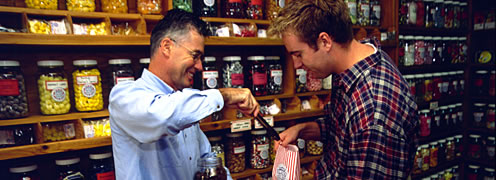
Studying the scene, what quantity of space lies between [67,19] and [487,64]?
11.0 ft

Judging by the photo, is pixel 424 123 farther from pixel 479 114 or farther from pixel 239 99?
pixel 239 99

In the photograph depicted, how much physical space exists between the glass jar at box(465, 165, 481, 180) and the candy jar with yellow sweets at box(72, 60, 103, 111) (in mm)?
3237

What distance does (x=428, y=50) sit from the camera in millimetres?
2539

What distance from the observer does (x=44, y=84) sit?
4.23 feet

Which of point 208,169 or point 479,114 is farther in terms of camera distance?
point 479,114

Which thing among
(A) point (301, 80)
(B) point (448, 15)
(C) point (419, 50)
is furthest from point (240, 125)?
(B) point (448, 15)

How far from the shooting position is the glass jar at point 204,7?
62.6 inches

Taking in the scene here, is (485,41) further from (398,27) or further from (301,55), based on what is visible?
(301,55)

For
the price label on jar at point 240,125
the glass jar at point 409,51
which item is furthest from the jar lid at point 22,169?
the glass jar at point 409,51

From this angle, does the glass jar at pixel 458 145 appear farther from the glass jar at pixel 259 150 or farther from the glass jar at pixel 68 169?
the glass jar at pixel 68 169

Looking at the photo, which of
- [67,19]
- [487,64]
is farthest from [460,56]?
[67,19]

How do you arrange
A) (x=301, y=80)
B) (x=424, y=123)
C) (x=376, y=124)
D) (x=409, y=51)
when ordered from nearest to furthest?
(x=376, y=124) → (x=301, y=80) → (x=409, y=51) → (x=424, y=123)

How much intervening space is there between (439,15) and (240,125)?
2.16 meters

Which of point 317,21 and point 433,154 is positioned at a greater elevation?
point 317,21
